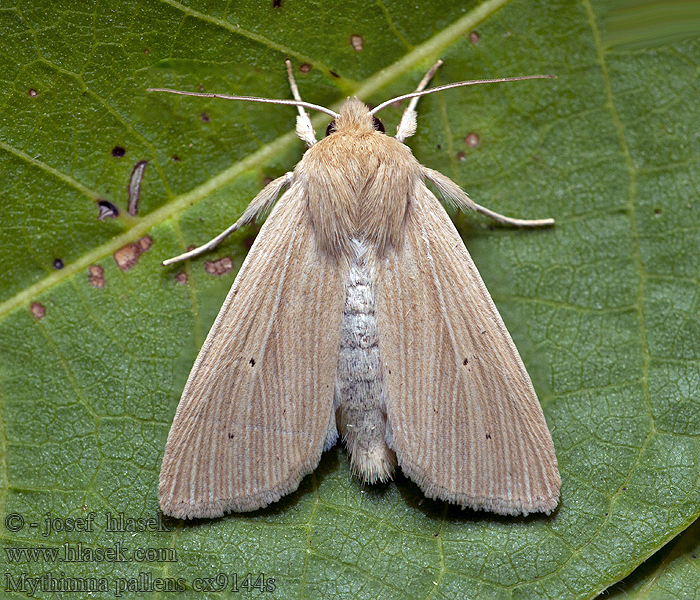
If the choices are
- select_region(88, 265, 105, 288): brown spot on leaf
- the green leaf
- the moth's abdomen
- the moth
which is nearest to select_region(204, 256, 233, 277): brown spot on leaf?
the green leaf

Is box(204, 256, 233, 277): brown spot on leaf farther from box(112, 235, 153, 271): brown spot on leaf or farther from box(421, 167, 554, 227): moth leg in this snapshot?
box(421, 167, 554, 227): moth leg

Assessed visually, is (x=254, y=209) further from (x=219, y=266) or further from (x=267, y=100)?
(x=267, y=100)

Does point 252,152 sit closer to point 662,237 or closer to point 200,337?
point 200,337

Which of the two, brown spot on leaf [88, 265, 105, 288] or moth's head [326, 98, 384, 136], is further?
brown spot on leaf [88, 265, 105, 288]

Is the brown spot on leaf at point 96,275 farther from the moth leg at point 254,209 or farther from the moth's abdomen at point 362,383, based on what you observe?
the moth's abdomen at point 362,383

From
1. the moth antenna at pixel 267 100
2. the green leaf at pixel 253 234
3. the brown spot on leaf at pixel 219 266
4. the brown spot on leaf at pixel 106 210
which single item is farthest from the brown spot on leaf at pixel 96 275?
the moth antenna at pixel 267 100

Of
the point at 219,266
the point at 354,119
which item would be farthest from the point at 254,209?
the point at 354,119
